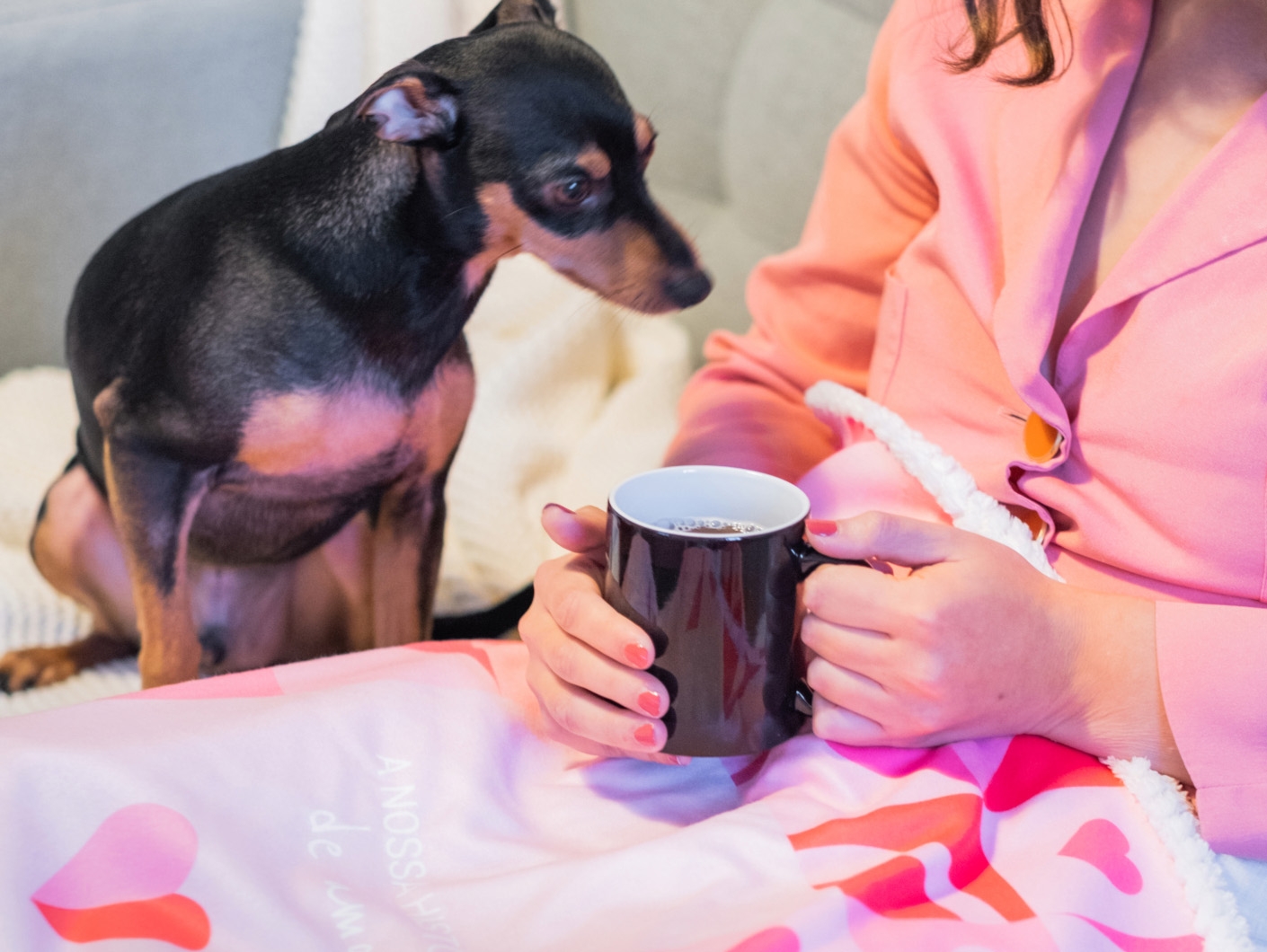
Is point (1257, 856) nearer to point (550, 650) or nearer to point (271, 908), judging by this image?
point (550, 650)

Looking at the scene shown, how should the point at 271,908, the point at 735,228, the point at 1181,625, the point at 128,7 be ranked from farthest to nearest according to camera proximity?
the point at 735,228, the point at 128,7, the point at 1181,625, the point at 271,908

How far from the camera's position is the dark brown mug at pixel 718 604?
0.48m

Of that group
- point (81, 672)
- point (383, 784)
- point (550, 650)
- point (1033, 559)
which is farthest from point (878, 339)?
point (81, 672)

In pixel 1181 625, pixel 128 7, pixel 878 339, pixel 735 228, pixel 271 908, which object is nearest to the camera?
pixel 271 908

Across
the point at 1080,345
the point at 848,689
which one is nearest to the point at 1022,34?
the point at 1080,345

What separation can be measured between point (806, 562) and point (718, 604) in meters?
0.05

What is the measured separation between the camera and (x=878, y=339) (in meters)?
0.80

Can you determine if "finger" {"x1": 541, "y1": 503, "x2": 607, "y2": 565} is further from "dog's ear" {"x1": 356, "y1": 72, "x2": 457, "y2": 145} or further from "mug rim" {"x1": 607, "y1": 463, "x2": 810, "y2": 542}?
"dog's ear" {"x1": 356, "y1": 72, "x2": 457, "y2": 145}

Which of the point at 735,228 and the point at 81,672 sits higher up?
the point at 735,228

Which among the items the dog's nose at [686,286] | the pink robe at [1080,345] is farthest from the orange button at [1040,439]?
the dog's nose at [686,286]

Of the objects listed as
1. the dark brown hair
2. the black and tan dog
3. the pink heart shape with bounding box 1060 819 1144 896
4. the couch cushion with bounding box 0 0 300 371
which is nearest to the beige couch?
the couch cushion with bounding box 0 0 300 371

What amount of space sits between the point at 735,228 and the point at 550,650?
23.8 inches

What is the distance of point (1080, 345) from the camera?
0.64m

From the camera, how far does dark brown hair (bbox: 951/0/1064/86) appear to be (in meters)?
0.65
